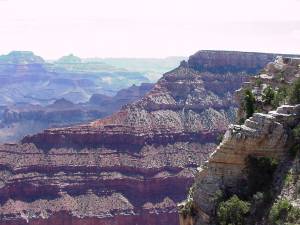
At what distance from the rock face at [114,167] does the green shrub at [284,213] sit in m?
87.0

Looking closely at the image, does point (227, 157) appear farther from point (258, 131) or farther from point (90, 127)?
point (90, 127)

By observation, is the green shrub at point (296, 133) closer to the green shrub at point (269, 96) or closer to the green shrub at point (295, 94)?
the green shrub at point (295, 94)

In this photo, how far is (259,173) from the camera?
105ft

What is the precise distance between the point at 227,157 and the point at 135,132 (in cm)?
10041

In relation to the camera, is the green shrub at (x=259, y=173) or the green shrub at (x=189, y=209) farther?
the green shrub at (x=189, y=209)

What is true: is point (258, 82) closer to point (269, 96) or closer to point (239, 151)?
point (269, 96)

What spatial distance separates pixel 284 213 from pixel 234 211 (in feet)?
8.10

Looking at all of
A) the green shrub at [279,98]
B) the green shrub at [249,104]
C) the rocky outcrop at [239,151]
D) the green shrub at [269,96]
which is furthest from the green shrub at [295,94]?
the green shrub at [249,104]

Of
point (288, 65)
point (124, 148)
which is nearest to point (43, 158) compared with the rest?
point (124, 148)


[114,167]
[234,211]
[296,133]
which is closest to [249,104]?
[296,133]

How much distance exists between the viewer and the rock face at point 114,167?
117438 mm

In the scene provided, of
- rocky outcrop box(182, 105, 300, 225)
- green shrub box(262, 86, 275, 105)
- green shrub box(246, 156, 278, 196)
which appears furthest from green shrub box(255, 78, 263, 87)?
green shrub box(246, 156, 278, 196)

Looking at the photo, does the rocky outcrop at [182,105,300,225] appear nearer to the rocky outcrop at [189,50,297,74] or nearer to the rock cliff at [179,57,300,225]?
the rock cliff at [179,57,300,225]

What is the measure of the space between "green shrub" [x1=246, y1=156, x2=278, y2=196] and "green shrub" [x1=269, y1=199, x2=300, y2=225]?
84.8 inches
